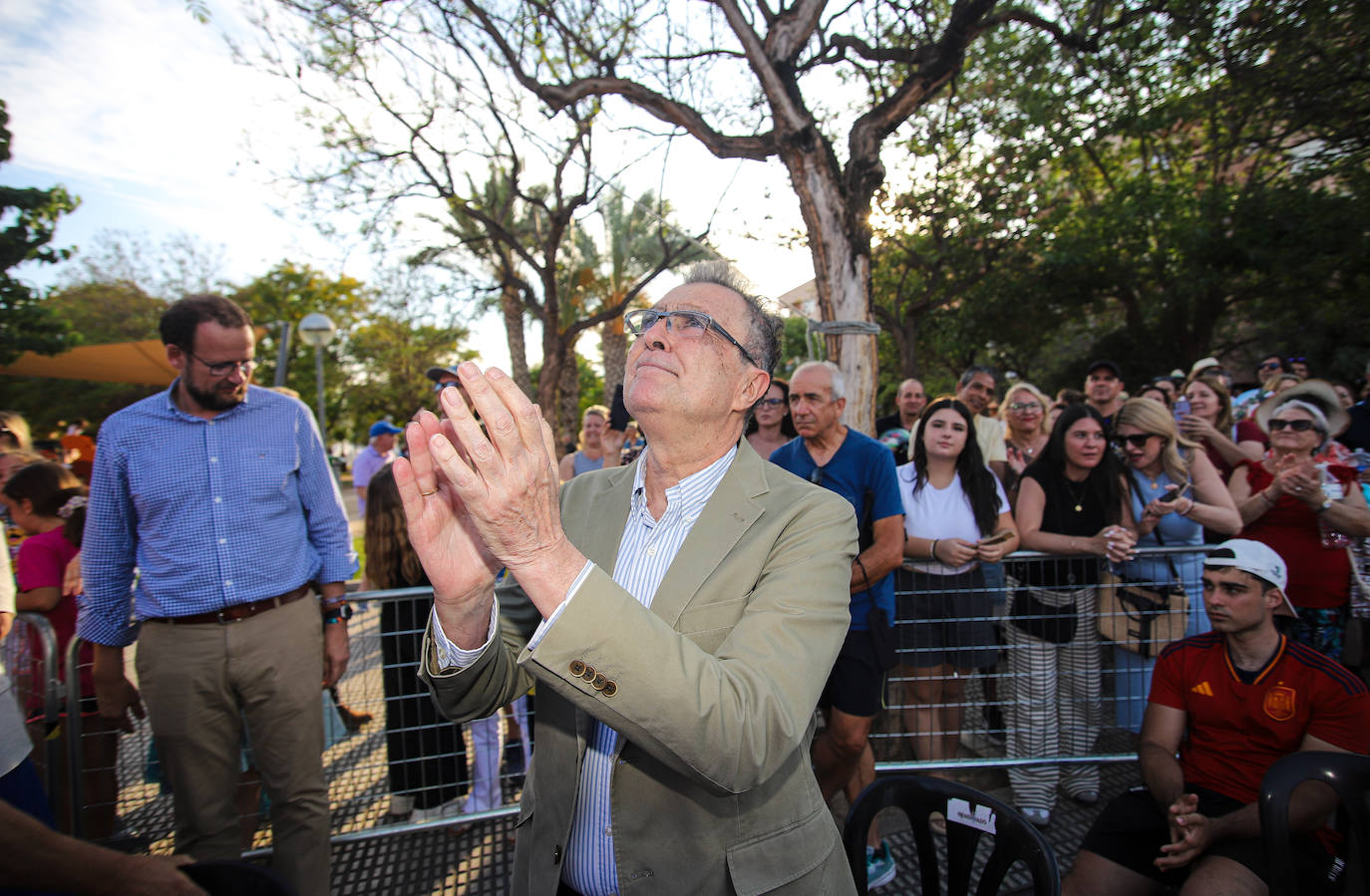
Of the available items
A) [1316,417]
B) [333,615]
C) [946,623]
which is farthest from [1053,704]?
[333,615]

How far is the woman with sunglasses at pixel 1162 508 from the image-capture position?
394 cm

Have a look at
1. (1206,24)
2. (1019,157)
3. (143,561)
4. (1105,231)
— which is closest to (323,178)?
(143,561)

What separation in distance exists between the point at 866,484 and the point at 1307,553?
2.79 meters

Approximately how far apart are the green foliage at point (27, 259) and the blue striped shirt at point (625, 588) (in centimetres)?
2188

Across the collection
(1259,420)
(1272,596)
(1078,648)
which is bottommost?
(1078,648)

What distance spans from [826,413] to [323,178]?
11704 mm

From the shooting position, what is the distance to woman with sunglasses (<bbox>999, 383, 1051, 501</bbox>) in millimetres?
5809

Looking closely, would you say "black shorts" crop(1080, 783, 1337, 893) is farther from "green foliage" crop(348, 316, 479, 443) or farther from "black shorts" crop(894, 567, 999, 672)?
"green foliage" crop(348, 316, 479, 443)

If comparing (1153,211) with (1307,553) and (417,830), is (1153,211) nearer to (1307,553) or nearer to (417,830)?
(1307,553)

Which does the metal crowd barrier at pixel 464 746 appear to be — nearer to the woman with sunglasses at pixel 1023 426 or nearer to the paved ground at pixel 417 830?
the paved ground at pixel 417 830

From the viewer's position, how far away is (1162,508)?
3904 millimetres

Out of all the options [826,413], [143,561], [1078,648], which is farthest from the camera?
[1078,648]

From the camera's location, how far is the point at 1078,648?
4.03 meters

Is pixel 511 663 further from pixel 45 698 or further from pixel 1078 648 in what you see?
pixel 1078 648
